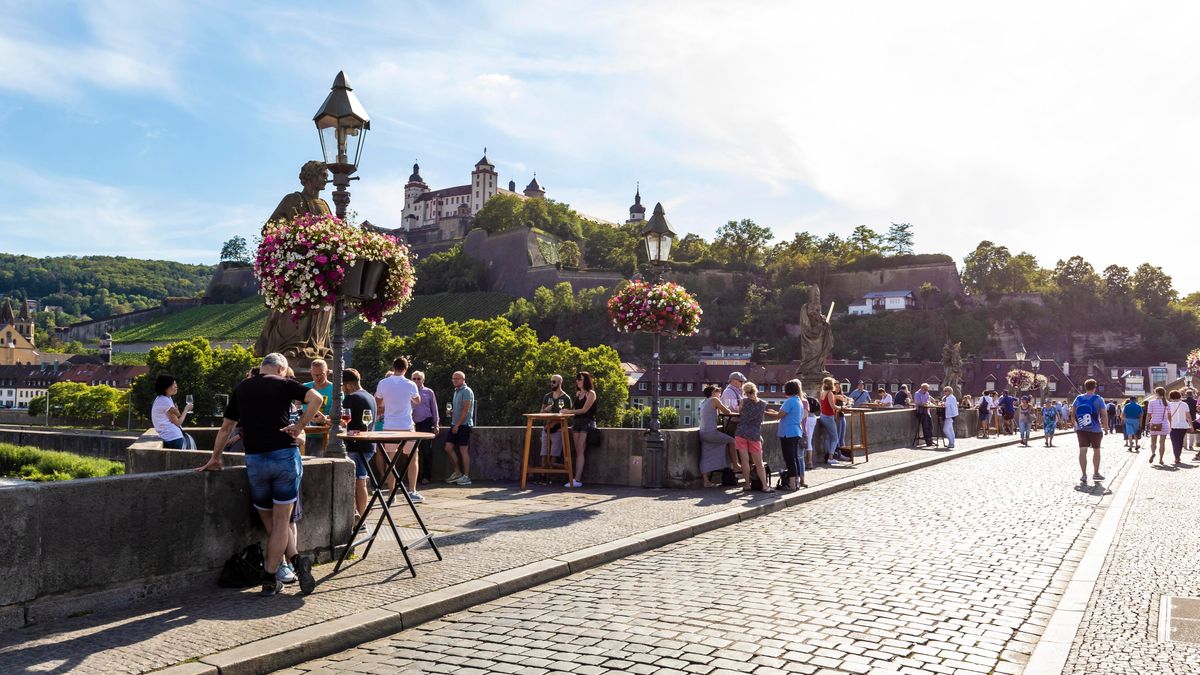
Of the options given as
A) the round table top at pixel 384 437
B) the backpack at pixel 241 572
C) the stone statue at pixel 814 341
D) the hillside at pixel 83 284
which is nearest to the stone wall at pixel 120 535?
the backpack at pixel 241 572

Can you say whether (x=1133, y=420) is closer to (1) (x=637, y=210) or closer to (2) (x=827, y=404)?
(2) (x=827, y=404)

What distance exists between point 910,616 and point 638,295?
320 inches

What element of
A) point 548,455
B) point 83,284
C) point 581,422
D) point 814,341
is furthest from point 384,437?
point 83,284

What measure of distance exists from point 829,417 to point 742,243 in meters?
123

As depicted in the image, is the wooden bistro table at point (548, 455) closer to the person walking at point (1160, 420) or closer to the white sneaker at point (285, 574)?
the white sneaker at point (285, 574)

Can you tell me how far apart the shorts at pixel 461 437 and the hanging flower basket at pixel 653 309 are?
2.53 metres

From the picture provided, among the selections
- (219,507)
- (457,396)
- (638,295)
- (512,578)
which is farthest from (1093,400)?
(219,507)

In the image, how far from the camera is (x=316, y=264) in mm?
8570

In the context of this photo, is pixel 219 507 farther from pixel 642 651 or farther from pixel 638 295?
pixel 638 295

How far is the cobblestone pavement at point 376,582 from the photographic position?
522 cm

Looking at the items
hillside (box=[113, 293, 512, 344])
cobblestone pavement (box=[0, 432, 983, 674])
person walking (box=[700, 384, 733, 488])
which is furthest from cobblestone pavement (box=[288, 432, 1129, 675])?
hillside (box=[113, 293, 512, 344])

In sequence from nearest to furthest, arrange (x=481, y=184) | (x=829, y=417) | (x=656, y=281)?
(x=656, y=281), (x=829, y=417), (x=481, y=184)

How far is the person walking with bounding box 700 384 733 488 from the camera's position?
13727mm

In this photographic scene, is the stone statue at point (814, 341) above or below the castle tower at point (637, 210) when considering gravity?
below
